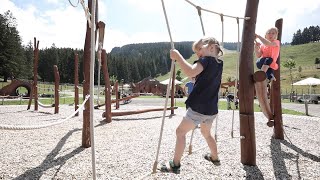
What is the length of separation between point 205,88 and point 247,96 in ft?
4.73

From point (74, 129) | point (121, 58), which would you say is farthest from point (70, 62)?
point (74, 129)

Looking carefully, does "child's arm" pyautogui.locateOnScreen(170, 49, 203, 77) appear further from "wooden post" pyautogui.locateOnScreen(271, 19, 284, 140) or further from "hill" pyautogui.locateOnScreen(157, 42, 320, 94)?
"hill" pyautogui.locateOnScreen(157, 42, 320, 94)

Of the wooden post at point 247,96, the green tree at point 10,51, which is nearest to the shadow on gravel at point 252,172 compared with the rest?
the wooden post at point 247,96

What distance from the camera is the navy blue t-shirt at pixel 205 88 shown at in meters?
3.24

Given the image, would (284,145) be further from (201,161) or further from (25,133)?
(25,133)

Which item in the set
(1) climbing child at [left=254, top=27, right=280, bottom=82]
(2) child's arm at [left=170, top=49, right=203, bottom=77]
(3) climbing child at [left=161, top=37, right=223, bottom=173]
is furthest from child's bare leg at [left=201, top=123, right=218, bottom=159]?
(1) climbing child at [left=254, top=27, right=280, bottom=82]

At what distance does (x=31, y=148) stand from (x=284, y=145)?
5309 millimetres

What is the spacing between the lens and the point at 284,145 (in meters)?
6.16

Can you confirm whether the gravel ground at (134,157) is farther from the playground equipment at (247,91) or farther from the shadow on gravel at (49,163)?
the playground equipment at (247,91)

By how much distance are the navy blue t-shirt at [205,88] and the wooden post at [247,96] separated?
4.36ft

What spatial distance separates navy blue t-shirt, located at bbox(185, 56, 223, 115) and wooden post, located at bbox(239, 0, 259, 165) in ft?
4.36

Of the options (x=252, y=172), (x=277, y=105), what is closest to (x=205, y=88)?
(x=252, y=172)

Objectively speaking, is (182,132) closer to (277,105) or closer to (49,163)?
(49,163)

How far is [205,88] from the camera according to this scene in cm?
326
